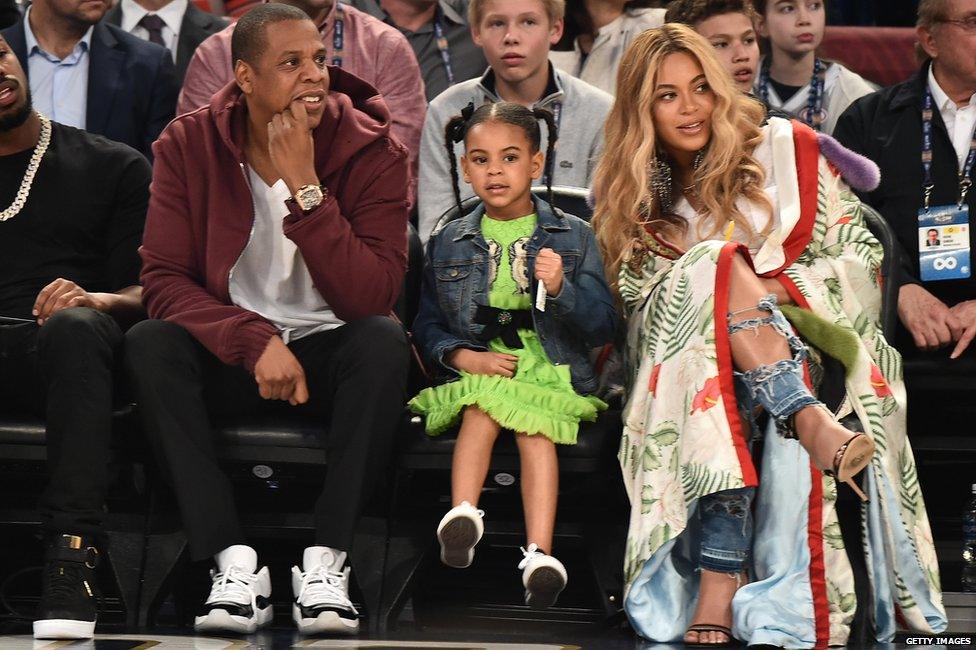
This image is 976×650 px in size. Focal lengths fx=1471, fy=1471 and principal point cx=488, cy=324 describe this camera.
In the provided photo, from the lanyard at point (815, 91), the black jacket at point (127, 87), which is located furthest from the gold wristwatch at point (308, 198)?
the lanyard at point (815, 91)

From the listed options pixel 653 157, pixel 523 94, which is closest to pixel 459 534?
pixel 653 157

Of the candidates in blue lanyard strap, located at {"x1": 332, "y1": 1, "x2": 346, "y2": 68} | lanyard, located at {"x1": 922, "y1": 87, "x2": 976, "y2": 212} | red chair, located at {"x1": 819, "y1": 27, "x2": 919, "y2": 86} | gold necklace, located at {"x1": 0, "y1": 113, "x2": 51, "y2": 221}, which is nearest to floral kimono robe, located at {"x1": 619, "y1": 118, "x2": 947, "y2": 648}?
lanyard, located at {"x1": 922, "y1": 87, "x2": 976, "y2": 212}

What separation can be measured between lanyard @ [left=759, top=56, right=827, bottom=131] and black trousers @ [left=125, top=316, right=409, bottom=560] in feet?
7.53

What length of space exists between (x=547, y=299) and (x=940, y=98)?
1.72 m

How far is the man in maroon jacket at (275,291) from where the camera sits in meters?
3.32

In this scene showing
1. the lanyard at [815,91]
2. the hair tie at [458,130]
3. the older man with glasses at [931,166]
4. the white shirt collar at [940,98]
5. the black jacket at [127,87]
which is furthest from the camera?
the lanyard at [815,91]

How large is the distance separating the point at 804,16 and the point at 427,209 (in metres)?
1.64

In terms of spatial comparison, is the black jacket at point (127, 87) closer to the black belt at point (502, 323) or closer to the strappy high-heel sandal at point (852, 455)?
the black belt at point (502, 323)

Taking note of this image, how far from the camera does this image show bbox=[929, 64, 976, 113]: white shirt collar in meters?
4.50

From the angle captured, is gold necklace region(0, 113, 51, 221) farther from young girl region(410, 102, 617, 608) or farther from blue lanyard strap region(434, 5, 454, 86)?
blue lanyard strap region(434, 5, 454, 86)

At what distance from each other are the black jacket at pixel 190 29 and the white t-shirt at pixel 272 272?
1776 millimetres

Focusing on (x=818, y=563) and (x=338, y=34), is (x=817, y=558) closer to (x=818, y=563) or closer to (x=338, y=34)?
(x=818, y=563)

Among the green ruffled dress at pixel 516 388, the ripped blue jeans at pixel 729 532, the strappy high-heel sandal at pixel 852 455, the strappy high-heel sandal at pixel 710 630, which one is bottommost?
the strappy high-heel sandal at pixel 710 630

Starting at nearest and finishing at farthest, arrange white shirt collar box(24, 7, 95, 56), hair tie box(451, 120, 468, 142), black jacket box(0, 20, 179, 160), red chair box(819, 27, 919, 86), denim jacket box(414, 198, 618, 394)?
denim jacket box(414, 198, 618, 394)
hair tie box(451, 120, 468, 142)
black jacket box(0, 20, 179, 160)
white shirt collar box(24, 7, 95, 56)
red chair box(819, 27, 919, 86)
